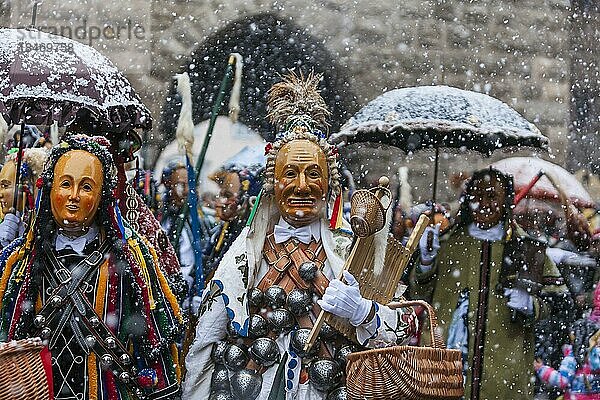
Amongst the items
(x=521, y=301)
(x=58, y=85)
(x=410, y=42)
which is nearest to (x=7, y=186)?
(x=58, y=85)

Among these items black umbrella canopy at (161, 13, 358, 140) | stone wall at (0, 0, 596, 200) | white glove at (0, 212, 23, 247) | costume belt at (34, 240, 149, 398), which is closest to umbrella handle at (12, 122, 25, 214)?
white glove at (0, 212, 23, 247)

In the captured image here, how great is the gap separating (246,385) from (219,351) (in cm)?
23

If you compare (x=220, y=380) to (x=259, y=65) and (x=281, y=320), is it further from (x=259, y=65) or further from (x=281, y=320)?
(x=259, y=65)

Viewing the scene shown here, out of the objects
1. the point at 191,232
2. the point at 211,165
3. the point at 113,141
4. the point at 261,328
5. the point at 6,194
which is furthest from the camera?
the point at 211,165

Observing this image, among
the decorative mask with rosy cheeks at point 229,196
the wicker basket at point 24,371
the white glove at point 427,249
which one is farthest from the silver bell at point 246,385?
the decorative mask with rosy cheeks at point 229,196

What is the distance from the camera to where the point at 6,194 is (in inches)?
321

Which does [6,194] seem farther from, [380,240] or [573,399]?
[573,399]

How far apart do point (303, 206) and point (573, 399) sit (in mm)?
2748

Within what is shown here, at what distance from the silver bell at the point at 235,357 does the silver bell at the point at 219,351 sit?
0.02 meters

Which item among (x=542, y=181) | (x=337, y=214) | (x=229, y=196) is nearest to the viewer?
(x=337, y=214)

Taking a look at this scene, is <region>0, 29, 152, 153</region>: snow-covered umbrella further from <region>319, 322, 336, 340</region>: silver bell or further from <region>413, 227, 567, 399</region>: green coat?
<region>413, 227, 567, 399</region>: green coat

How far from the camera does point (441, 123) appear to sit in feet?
26.1

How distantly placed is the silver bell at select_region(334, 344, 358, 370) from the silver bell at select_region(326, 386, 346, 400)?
0.10 metres

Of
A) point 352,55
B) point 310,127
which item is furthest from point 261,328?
point 352,55
